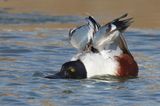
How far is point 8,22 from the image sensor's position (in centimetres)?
1377

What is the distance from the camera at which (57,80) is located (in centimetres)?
920

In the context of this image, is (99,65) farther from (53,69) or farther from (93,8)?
(93,8)

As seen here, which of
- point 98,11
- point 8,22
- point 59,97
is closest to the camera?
point 59,97

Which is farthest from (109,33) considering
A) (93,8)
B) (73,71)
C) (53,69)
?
(93,8)

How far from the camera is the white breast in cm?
931

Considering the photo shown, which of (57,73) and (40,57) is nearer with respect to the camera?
(57,73)

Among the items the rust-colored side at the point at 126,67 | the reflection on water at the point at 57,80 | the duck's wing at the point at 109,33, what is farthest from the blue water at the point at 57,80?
the duck's wing at the point at 109,33

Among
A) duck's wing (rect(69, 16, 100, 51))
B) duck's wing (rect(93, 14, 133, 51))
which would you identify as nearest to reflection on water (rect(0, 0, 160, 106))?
duck's wing (rect(93, 14, 133, 51))

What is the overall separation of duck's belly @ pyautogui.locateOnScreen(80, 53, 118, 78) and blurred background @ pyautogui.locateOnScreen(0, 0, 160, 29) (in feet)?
15.9

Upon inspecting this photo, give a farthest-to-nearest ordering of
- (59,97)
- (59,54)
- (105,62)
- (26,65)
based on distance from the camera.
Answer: (59,54) → (26,65) → (105,62) → (59,97)

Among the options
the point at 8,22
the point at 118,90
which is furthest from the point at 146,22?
the point at 118,90

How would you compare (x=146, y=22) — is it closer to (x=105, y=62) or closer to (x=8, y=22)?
(x=8, y=22)

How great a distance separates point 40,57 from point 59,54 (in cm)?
47

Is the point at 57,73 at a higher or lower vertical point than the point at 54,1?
lower
